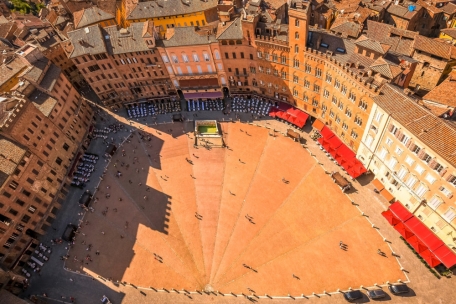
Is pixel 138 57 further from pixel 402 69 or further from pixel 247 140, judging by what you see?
pixel 402 69

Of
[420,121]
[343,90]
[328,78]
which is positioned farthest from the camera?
[328,78]

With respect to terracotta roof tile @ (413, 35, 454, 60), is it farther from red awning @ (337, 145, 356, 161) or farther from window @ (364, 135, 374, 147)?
red awning @ (337, 145, 356, 161)

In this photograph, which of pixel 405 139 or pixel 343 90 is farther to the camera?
pixel 343 90

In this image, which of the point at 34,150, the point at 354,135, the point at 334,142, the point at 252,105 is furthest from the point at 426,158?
the point at 34,150

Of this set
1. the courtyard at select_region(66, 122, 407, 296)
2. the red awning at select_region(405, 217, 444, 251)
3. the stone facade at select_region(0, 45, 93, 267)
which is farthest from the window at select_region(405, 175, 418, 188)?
the stone facade at select_region(0, 45, 93, 267)

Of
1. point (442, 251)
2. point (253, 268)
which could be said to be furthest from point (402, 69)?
point (253, 268)

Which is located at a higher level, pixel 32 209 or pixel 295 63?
pixel 295 63

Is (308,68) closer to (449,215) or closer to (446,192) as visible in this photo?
(446,192)
